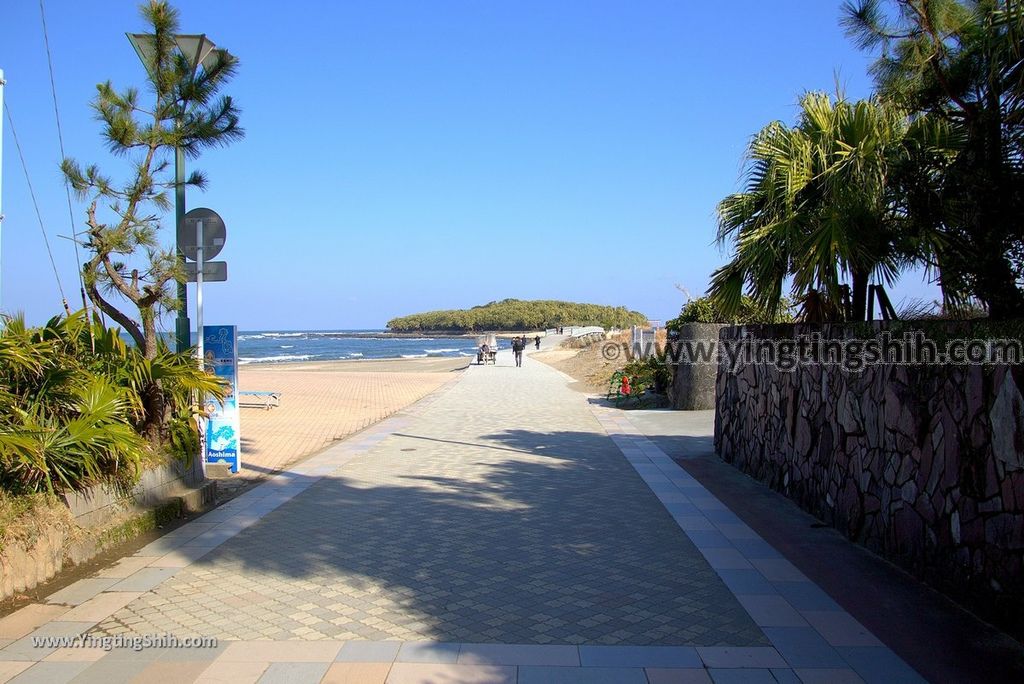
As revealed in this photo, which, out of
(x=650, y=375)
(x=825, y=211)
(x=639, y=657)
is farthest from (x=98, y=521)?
(x=650, y=375)

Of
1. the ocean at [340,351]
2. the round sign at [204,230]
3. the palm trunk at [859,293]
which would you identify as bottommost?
the ocean at [340,351]

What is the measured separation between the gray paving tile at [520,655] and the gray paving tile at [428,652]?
51mm

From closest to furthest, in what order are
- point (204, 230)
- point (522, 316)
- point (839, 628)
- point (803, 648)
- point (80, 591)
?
point (803, 648) → point (839, 628) → point (80, 591) → point (204, 230) → point (522, 316)

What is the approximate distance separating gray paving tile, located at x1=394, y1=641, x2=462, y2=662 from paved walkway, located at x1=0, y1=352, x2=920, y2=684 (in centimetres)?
1

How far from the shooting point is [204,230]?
8516mm

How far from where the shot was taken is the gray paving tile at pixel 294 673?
3.76 metres

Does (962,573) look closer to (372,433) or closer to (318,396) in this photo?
(372,433)

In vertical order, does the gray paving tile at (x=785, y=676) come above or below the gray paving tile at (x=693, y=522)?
above

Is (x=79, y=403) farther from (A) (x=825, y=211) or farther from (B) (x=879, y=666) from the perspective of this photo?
(A) (x=825, y=211)

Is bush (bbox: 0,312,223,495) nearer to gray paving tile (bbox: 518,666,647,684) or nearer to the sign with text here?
Answer: the sign with text

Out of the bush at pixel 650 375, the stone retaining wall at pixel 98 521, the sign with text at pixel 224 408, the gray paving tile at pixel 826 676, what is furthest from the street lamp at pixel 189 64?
the bush at pixel 650 375

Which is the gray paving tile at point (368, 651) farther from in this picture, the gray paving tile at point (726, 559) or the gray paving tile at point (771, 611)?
the gray paving tile at point (726, 559)

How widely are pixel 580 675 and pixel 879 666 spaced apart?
1549mm

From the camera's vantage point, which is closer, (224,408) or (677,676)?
(677,676)
